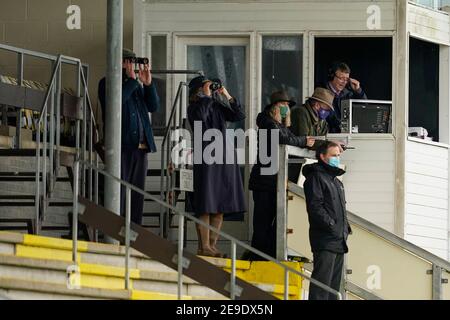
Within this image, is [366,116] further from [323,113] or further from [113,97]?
[113,97]

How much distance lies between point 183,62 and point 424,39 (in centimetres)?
324

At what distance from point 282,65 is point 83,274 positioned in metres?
6.40

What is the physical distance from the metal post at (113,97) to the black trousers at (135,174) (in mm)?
795

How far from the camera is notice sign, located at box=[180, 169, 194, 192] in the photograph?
19109 millimetres

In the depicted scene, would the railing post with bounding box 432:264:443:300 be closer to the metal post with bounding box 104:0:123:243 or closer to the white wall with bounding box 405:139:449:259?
the white wall with bounding box 405:139:449:259

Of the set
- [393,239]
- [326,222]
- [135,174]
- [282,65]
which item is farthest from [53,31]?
[326,222]

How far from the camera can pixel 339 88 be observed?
2086 cm

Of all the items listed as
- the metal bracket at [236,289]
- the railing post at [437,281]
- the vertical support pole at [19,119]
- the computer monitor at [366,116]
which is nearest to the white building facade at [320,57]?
the computer monitor at [366,116]

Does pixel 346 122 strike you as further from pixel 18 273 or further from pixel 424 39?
pixel 18 273

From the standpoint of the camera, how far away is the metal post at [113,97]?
→ 1747cm

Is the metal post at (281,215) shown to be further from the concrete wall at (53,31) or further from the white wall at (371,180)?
the concrete wall at (53,31)

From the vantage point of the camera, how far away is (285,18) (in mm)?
21469
